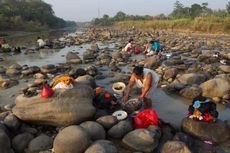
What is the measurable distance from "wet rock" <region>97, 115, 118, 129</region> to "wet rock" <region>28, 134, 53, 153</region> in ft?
3.72

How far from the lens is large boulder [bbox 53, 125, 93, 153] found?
5.35m

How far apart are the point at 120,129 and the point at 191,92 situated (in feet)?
12.4

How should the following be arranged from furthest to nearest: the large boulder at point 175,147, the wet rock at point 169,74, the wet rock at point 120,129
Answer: the wet rock at point 169,74 → the wet rock at point 120,129 → the large boulder at point 175,147

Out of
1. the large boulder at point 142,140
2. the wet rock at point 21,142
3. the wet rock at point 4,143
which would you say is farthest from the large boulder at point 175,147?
the wet rock at point 4,143

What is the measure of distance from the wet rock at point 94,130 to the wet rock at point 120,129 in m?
0.23

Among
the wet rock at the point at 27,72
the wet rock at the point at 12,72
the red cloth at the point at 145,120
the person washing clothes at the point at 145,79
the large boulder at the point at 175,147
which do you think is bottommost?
the wet rock at the point at 12,72

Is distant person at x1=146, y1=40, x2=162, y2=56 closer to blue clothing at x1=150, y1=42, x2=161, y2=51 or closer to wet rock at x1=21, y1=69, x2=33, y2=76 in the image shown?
blue clothing at x1=150, y1=42, x2=161, y2=51

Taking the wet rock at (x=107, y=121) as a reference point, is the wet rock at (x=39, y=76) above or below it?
below

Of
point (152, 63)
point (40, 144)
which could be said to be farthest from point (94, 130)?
point (152, 63)

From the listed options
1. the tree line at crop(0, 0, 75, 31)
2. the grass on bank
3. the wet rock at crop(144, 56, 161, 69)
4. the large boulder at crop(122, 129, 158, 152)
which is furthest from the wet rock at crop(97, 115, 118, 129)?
the tree line at crop(0, 0, 75, 31)

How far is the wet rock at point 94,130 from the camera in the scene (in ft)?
19.3

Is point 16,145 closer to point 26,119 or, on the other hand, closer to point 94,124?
point 26,119

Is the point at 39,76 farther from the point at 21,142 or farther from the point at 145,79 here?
the point at 21,142

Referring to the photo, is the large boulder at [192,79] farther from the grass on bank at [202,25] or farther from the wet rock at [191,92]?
the grass on bank at [202,25]
